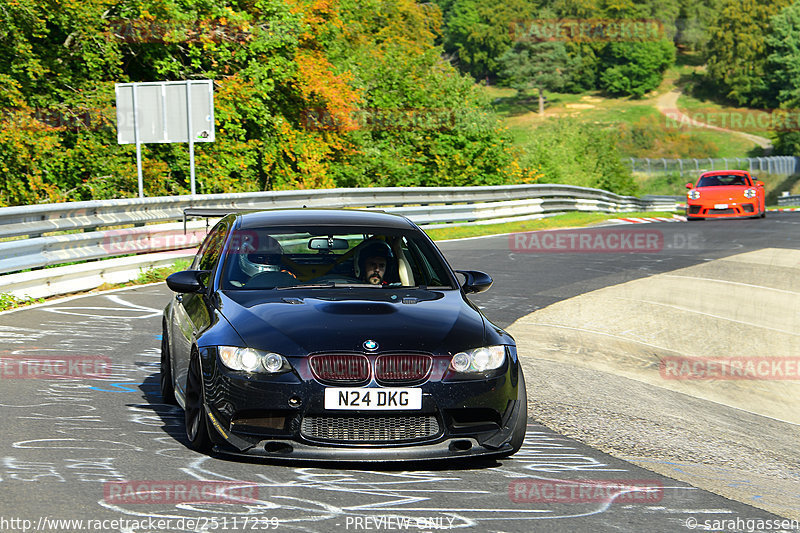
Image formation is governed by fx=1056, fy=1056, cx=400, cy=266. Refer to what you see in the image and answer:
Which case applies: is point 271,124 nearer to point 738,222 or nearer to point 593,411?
point 738,222

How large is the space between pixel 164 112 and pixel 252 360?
51.9ft

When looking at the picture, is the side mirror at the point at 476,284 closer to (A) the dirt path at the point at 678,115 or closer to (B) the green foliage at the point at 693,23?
(A) the dirt path at the point at 678,115

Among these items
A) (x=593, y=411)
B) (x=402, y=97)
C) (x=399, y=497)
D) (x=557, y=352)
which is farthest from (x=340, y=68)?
(x=399, y=497)

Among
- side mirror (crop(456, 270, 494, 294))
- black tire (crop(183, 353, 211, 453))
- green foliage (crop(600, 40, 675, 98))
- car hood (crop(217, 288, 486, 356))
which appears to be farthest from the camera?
green foliage (crop(600, 40, 675, 98))

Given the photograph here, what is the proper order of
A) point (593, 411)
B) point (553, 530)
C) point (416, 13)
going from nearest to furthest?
1. point (553, 530)
2. point (593, 411)
3. point (416, 13)

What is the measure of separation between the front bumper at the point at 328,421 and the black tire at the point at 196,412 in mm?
125

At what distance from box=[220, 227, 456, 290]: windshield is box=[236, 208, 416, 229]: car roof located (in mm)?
79

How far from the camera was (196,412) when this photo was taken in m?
5.72

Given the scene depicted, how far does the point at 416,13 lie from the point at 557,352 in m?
55.4

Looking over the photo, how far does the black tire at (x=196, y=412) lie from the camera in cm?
562

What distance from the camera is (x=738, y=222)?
2873 centimetres

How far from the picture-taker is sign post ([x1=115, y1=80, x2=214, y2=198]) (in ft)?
65.8

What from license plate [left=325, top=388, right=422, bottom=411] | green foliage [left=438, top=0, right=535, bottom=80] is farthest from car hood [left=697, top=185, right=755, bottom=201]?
green foliage [left=438, top=0, right=535, bottom=80]

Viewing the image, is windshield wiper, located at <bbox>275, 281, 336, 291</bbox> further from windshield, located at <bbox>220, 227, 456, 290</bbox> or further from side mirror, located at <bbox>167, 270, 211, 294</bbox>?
side mirror, located at <bbox>167, 270, 211, 294</bbox>
